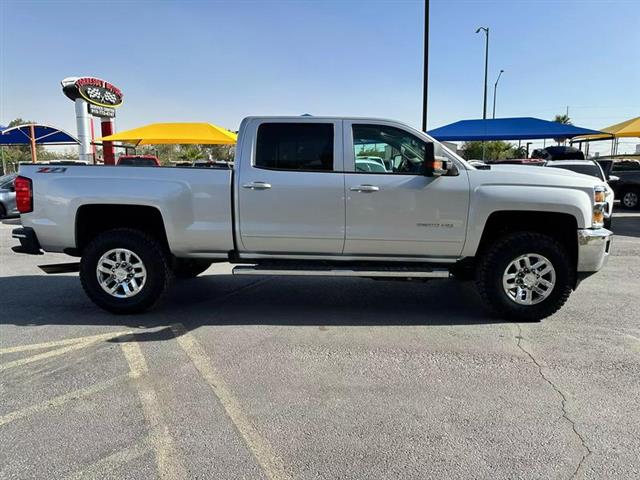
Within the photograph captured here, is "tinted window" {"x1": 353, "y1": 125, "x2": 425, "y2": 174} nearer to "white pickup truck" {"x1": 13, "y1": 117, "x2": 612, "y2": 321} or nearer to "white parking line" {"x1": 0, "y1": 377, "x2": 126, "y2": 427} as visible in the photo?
"white pickup truck" {"x1": 13, "y1": 117, "x2": 612, "y2": 321}

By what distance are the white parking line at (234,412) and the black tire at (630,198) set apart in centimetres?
1722

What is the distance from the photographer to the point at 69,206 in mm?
4922

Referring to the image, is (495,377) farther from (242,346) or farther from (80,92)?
(80,92)

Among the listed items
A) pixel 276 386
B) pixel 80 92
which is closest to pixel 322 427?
pixel 276 386

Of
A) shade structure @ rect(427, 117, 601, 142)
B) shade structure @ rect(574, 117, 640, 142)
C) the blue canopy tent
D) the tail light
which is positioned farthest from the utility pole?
the blue canopy tent

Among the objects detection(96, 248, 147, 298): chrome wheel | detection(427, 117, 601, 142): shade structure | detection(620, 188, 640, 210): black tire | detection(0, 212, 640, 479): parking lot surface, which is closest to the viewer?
detection(0, 212, 640, 479): parking lot surface

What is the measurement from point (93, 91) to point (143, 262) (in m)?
22.6

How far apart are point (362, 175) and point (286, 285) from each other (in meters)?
2.30

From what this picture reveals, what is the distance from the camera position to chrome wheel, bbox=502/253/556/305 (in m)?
4.82

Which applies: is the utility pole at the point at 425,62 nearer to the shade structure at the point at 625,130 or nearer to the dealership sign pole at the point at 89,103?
the shade structure at the point at 625,130

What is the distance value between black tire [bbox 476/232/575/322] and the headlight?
0.43m

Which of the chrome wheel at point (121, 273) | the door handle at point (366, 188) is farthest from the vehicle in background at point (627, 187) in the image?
the chrome wheel at point (121, 273)

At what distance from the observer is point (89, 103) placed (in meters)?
23.8

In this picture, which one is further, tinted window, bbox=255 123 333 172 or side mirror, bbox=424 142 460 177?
tinted window, bbox=255 123 333 172
